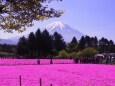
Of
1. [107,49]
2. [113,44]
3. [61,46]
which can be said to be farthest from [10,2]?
[113,44]

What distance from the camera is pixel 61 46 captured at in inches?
5438

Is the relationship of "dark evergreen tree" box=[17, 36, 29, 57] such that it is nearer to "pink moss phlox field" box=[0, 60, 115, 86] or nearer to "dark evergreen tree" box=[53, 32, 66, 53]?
"dark evergreen tree" box=[53, 32, 66, 53]

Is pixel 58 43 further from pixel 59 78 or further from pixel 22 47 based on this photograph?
pixel 59 78

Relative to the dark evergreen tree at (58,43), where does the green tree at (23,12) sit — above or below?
below

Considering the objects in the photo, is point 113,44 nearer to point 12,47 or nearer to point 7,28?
point 12,47

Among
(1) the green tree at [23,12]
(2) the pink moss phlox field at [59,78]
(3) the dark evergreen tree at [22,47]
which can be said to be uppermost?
(3) the dark evergreen tree at [22,47]

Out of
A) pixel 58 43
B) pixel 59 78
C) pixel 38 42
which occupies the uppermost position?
pixel 58 43

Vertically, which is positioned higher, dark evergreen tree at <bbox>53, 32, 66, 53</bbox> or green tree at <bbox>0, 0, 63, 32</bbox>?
dark evergreen tree at <bbox>53, 32, 66, 53</bbox>

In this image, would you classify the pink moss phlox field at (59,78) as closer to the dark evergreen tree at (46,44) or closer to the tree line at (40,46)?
the tree line at (40,46)

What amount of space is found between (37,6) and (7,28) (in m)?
2.28

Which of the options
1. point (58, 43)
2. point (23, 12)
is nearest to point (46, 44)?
point (58, 43)

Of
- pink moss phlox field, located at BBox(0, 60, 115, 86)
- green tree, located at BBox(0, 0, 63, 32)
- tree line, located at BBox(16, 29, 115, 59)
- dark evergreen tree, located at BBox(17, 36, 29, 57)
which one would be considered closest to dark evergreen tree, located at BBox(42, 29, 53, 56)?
tree line, located at BBox(16, 29, 115, 59)

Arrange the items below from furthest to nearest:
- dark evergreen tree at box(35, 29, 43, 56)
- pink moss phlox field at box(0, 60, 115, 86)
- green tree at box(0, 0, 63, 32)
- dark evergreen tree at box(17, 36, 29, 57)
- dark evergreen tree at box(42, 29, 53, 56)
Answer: dark evergreen tree at box(17, 36, 29, 57) < dark evergreen tree at box(35, 29, 43, 56) < dark evergreen tree at box(42, 29, 53, 56) < pink moss phlox field at box(0, 60, 115, 86) < green tree at box(0, 0, 63, 32)

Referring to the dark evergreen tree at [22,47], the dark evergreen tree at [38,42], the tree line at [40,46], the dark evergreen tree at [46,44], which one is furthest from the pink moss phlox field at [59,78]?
the dark evergreen tree at [22,47]
